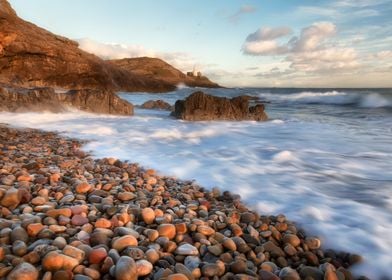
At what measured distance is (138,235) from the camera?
203 centimetres

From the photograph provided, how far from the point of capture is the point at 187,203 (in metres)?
2.82

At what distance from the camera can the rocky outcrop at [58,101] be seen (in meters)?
9.25

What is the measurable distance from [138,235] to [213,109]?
906cm

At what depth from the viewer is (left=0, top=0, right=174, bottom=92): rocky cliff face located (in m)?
Answer: 24.4

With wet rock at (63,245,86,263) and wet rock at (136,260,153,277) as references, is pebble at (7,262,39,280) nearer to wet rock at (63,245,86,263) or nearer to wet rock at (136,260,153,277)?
wet rock at (63,245,86,263)

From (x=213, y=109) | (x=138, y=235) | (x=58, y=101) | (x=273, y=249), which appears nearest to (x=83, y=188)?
(x=138, y=235)

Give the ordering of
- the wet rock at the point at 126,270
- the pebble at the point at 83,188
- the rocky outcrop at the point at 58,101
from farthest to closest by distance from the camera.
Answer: the rocky outcrop at the point at 58,101 < the pebble at the point at 83,188 < the wet rock at the point at 126,270

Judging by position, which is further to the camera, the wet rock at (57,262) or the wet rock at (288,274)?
the wet rock at (288,274)

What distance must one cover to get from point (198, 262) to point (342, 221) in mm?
1439

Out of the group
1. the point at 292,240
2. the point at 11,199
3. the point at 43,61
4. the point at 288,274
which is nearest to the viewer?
the point at 288,274

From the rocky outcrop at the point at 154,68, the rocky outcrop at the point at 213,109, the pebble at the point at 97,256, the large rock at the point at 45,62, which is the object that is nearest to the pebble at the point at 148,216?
the pebble at the point at 97,256

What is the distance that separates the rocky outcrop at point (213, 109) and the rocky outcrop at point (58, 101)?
7.24 feet

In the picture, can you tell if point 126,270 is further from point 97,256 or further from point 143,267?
point 97,256

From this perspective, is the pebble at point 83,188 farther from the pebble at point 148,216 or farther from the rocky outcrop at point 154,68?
the rocky outcrop at point 154,68
